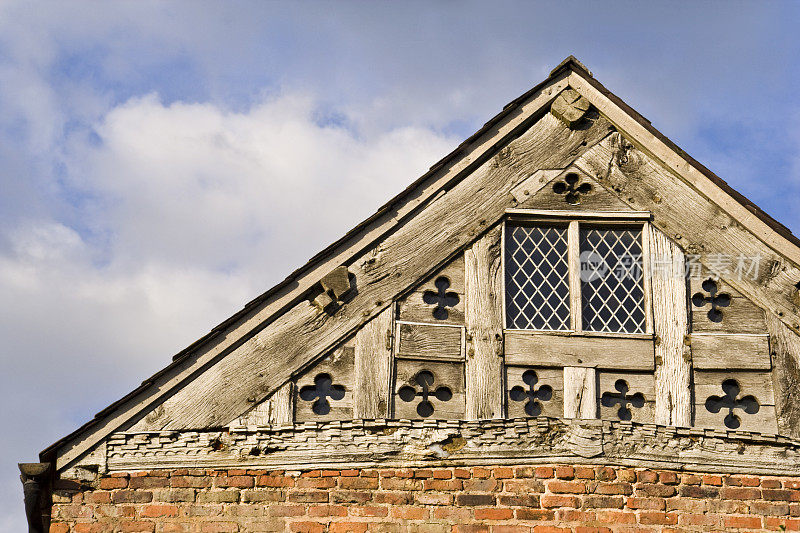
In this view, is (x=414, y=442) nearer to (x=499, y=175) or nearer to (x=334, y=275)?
(x=334, y=275)

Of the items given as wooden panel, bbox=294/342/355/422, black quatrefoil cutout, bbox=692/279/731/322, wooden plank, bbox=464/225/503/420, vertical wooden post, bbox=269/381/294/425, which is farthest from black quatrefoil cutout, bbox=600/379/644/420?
vertical wooden post, bbox=269/381/294/425

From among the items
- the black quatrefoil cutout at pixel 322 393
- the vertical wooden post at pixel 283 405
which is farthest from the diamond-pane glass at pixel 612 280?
the vertical wooden post at pixel 283 405

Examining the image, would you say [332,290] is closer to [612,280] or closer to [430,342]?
[430,342]

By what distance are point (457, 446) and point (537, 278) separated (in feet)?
5.23

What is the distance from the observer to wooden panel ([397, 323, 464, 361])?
7.10 metres

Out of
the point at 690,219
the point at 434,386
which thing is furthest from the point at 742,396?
the point at 434,386

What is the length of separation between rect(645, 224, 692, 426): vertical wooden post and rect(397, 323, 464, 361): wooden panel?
1556mm

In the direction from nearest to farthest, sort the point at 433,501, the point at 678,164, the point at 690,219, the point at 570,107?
the point at 433,501, the point at 690,219, the point at 678,164, the point at 570,107

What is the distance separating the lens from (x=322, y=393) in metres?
7.03

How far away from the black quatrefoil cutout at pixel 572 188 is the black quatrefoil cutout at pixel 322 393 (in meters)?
2.51

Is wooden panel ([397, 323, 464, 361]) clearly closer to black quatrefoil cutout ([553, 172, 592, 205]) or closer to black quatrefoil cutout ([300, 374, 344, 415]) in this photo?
black quatrefoil cutout ([300, 374, 344, 415])

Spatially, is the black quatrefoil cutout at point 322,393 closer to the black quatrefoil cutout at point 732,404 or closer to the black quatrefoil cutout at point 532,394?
the black quatrefoil cutout at point 532,394

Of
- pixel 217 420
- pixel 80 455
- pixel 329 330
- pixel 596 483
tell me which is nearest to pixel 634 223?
pixel 596 483

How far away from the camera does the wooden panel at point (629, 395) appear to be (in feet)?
23.0
